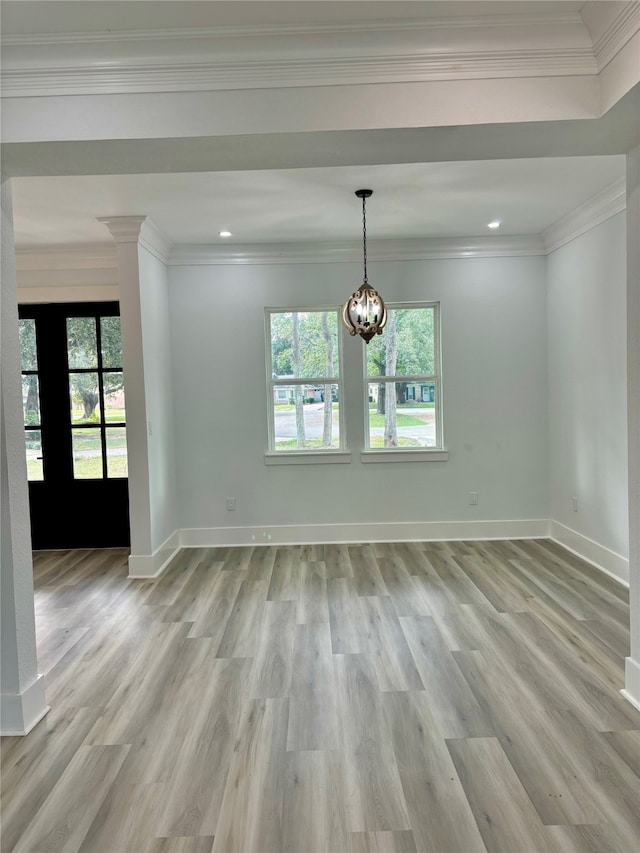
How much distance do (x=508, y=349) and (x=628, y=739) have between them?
3.48 meters

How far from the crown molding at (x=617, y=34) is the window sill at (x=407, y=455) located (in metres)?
3.37

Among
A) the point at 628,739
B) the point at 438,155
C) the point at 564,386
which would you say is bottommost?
the point at 628,739

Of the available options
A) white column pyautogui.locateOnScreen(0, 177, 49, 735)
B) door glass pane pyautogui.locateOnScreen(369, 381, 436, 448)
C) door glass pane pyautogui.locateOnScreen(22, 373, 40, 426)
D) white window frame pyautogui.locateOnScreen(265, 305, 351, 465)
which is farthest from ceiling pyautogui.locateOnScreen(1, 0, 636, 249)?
door glass pane pyautogui.locateOnScreen(369, 381, 436, 448)

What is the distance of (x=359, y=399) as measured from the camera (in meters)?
5.00

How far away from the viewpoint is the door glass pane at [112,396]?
5.01m

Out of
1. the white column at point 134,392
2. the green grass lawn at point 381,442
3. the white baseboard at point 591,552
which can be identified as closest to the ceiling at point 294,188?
the white column at point 134,392

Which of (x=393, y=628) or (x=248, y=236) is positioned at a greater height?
(x=248, y=236)

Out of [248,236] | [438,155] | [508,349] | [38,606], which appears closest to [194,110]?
[438,155]

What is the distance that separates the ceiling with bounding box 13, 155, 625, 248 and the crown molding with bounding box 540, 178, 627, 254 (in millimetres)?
68

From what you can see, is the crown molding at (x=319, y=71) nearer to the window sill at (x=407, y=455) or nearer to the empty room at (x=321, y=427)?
the empty room at (x=321, y=427)

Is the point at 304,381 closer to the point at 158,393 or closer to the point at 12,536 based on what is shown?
the point at 158,393

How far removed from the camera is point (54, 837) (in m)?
1.71

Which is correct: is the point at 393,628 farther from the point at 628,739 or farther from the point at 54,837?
the point at 54,837

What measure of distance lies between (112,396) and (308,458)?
197 cm
